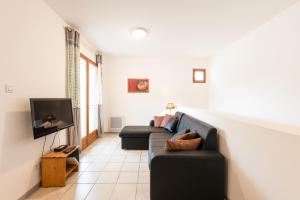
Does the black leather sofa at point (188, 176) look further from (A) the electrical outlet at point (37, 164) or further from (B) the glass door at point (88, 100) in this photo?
(B) the glass door at point (88, 100)

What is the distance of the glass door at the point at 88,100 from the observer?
4.39 m

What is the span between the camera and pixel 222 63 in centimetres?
522

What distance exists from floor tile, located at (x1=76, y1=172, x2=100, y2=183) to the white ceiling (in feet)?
8.92

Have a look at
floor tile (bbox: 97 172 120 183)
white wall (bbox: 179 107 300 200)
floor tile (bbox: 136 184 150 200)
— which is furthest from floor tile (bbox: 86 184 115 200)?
white wall (bbox: 179 107 300 200)

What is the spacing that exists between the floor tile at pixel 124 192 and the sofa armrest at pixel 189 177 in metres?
0.39

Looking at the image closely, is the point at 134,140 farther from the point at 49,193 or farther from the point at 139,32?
the point at 139,32

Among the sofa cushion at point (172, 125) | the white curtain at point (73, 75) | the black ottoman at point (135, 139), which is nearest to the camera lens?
the white curtain at point (73, 75)

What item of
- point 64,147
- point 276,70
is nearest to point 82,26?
point 64,147

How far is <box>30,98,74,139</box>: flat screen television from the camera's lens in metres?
2.22

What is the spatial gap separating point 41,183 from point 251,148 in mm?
2787

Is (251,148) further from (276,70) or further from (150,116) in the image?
(150,116)

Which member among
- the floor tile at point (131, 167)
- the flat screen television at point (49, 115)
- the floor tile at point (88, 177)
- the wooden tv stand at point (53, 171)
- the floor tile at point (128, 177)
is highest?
the flat screen television at point (49, 115)

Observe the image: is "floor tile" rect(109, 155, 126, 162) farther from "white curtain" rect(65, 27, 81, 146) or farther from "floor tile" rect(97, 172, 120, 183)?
"white curtain" rect(65, 27, 81, 146)

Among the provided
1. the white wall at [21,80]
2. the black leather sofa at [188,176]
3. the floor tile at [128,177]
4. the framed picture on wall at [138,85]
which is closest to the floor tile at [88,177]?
the floor tile at [128,177]
